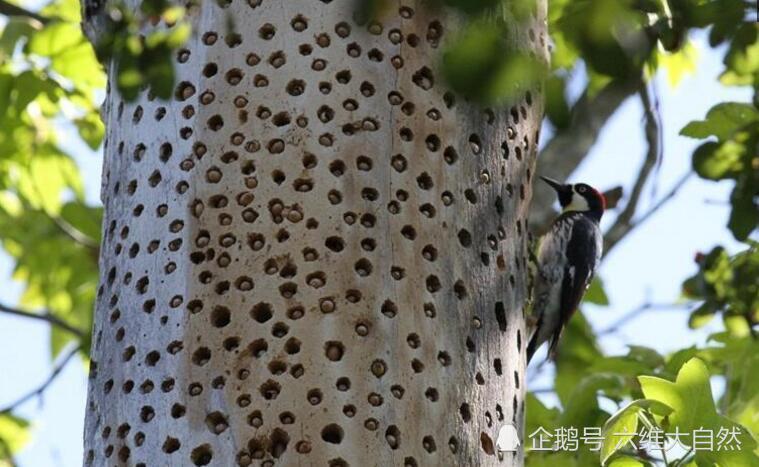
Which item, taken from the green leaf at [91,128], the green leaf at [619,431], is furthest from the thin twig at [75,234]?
the green leaf at [619,431]

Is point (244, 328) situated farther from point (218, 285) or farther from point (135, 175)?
point (135, 175)

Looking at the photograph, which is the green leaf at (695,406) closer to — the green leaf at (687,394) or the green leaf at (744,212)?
the green leaf at (687,394)

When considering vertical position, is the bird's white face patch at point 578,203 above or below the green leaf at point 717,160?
below

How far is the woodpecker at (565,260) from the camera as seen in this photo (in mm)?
4113

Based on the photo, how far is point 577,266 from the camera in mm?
4410

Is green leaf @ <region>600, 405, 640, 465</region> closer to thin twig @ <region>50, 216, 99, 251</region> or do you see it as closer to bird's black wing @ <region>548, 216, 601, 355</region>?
bird's black wing @ <region>548, 216, 601, 355</region>

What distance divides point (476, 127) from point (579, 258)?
202 centimetres

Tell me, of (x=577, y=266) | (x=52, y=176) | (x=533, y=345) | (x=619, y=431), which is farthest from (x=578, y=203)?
(x=619, y=431)

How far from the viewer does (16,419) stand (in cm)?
421

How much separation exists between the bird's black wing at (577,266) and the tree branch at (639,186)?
131mm

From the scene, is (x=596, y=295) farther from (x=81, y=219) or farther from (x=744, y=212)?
(x=81, y=219)

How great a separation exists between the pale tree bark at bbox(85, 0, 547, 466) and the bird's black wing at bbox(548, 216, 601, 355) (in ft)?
5.08

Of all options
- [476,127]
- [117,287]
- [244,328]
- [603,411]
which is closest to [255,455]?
[244,328]

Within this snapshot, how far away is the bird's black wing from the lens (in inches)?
161
